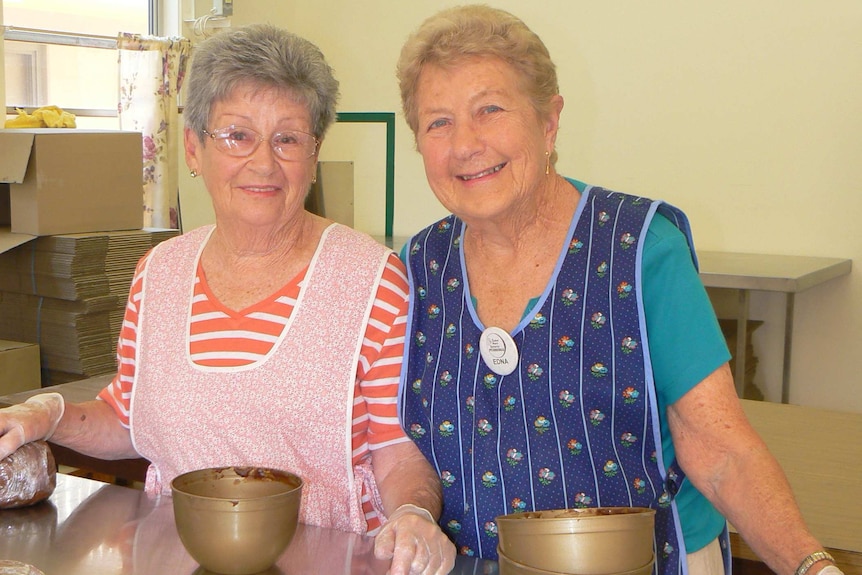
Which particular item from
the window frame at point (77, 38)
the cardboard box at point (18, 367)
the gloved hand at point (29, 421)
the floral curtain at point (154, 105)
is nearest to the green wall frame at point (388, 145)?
the floral curtain at point (154, 105)

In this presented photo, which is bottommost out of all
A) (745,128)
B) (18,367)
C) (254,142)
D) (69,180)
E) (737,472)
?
(18,367)

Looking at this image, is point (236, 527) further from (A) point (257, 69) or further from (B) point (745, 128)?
(B) point (745, 128)

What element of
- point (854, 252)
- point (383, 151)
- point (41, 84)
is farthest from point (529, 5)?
point (41, 84)

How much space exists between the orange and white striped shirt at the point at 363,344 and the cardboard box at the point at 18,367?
1541 mm

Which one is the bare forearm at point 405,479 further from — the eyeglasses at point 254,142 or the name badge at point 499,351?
the eyeglasses at point 254,142

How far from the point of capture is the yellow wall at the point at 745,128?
3.53 metres

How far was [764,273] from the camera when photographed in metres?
3.07

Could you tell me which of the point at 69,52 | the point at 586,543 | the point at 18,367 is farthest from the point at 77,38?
the point at 586,543

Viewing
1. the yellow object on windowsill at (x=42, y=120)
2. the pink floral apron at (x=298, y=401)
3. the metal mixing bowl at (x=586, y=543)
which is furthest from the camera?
the yellow object on windowsill at (x=42, y=120)

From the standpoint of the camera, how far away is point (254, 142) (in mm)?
1445

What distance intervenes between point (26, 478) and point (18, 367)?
1692 millimetres

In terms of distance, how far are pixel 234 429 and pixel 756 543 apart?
734 mm

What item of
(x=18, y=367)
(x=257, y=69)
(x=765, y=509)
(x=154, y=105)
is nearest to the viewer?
(x=765, y=509)

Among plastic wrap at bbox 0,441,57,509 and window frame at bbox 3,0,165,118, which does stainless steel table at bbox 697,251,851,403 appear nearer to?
plastic wrap at bbox 0,441,57,509
